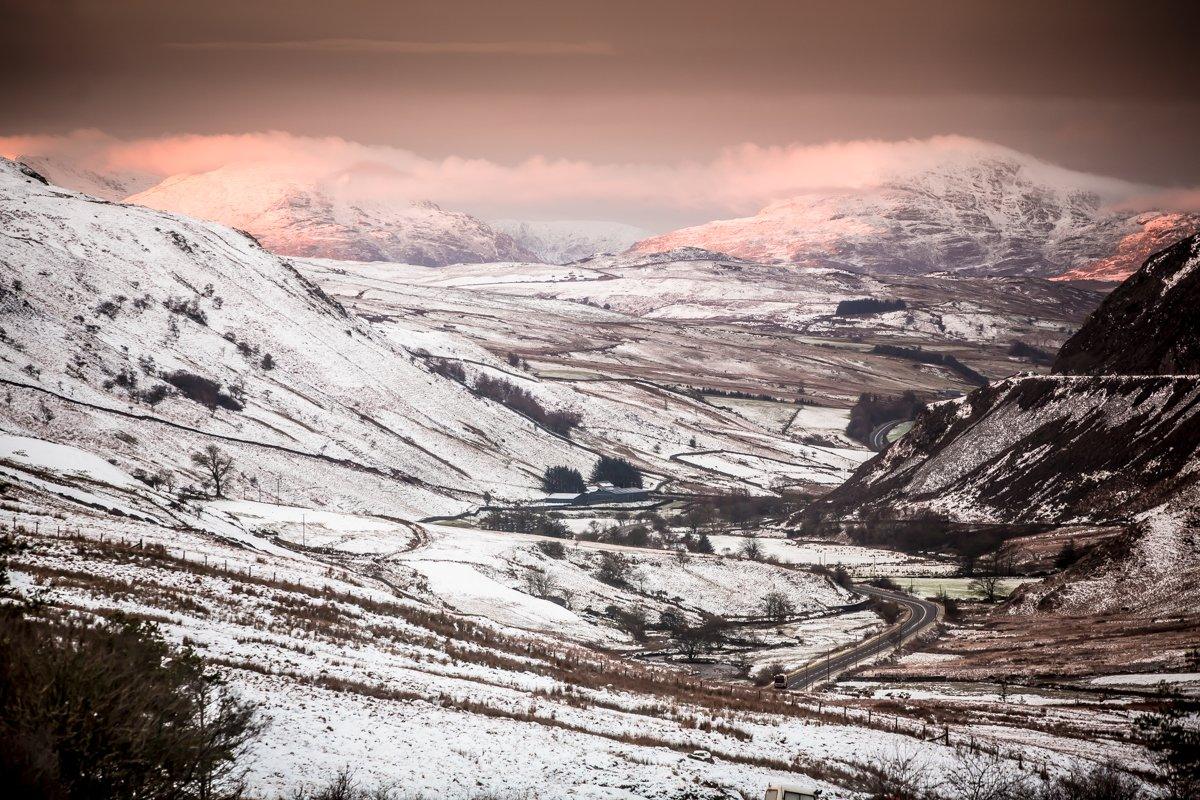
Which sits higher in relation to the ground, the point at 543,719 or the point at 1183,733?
the point at 1183,733

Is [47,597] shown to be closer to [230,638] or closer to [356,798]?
[230,638]

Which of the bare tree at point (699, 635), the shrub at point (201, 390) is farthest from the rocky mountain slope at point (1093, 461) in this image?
the shrub at point (201, 390)

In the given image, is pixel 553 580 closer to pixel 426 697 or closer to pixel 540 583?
pixel 540 583

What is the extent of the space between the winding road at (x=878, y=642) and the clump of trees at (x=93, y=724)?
5805 centimetres

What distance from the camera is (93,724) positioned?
65.6 feet

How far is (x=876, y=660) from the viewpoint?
3344 inches

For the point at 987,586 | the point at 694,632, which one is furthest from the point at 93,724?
the point at 987,586

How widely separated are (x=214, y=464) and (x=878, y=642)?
3922 inches

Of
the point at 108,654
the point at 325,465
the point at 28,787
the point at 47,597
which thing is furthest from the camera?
the point at 325,465

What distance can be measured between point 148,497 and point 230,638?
58.3m

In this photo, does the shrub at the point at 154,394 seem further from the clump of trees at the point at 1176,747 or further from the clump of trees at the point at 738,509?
the clump of trees at the point at 1176,747

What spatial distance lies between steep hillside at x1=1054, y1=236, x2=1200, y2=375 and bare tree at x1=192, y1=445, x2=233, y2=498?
132422 millimetres

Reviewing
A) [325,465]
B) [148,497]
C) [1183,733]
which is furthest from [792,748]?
[325,465]

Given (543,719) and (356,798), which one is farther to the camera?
(543,719)
